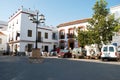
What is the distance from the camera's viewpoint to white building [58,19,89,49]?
39.6 metres

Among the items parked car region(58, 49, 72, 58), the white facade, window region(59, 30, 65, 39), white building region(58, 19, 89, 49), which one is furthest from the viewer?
the white facade

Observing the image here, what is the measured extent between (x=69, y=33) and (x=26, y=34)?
939cm

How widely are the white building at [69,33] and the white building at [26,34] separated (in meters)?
2.03

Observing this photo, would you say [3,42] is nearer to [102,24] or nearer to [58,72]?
[102,24]

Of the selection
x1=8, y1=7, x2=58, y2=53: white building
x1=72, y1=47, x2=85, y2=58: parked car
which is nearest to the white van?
x1=72, y1=47, x2=85, y2=58: parked car

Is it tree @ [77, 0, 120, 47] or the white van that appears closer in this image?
the white van

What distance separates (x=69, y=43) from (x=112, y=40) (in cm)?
1402

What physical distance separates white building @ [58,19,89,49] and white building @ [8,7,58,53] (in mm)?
2025

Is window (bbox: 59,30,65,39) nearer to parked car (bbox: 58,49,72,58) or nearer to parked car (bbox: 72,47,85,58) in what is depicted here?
parked car (bbox: 58,49,72,58)

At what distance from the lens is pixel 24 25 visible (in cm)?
3828

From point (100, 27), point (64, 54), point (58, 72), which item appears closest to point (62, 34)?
point (64, 54)

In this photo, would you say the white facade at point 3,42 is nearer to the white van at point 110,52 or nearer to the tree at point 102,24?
the tree at point 102,24

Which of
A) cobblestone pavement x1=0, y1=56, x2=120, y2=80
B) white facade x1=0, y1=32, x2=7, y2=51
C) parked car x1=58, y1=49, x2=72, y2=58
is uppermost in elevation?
white facade x1=0, y1=32, x2=7, y2=51

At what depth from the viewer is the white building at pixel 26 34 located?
37938 mm
